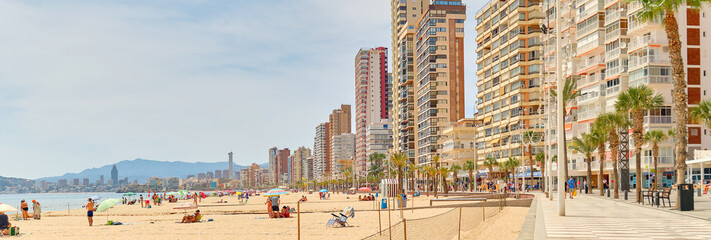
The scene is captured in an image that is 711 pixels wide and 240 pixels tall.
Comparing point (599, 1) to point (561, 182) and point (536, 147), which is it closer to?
point (536, 147)

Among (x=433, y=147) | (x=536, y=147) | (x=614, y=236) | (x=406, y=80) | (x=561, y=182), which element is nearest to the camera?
(x=614, y=236)

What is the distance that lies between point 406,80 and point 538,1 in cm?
6316

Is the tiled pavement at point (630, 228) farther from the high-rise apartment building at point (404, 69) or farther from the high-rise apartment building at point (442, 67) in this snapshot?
the high-rise apartment building at point (404, 69)

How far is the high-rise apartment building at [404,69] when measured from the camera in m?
161

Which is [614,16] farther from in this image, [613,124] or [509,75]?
[509,75]

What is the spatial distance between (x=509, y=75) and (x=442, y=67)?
1459 inches

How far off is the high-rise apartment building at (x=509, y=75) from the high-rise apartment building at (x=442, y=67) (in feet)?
75.8

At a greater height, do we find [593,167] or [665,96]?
[665,96]

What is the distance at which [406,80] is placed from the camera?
162 metres

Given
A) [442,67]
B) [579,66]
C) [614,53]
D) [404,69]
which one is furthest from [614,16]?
[404,69]

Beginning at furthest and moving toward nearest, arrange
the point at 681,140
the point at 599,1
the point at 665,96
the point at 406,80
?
the point at 406,80 → the point at 599,1 → the point at 665,96 → the point at 681,140

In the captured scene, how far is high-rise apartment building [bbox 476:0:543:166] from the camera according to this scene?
10038 centimetres

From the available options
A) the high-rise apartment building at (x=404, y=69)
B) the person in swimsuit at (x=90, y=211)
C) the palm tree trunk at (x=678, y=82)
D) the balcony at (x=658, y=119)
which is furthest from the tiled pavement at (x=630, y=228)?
the high-rise apartment building at (x=404, y=69)

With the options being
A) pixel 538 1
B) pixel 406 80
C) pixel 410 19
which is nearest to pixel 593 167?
pixel 538 1
